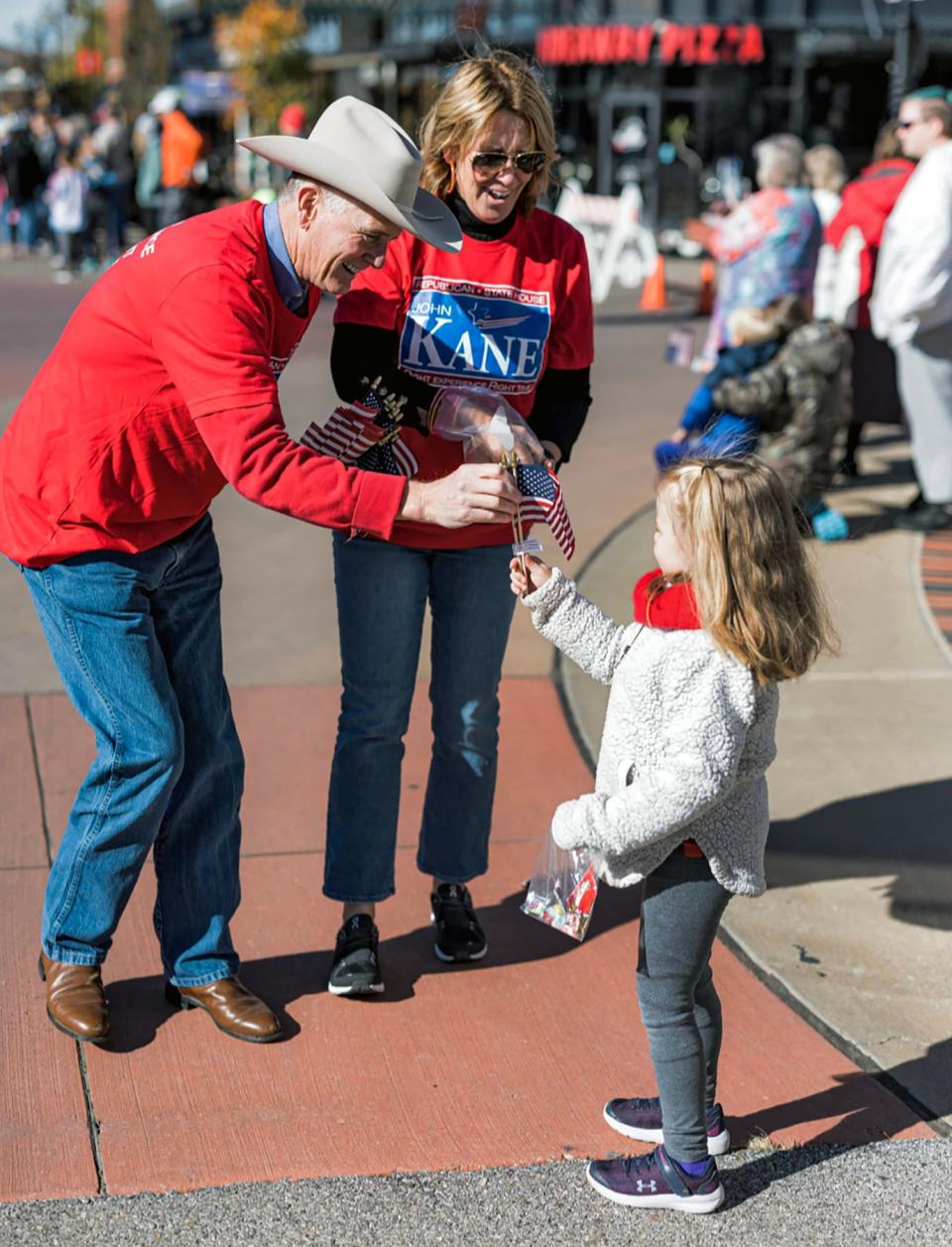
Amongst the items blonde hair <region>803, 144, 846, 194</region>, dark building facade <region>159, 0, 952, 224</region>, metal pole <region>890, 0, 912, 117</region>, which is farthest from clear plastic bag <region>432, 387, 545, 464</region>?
dark building facade <region>159, 0, 952, 224</region>

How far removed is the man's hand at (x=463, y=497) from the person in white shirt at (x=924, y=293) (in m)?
4.97

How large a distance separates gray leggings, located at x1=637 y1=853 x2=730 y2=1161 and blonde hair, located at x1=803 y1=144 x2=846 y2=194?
332 inches

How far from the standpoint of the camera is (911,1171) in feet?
10.0

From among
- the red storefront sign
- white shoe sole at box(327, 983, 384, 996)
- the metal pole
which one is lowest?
white shoe sole at box(327, 983, 384, 996)

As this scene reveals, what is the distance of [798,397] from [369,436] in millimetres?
4425

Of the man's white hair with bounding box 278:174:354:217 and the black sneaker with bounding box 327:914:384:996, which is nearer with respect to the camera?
the man's white hair with bounding box 278:174:354:217

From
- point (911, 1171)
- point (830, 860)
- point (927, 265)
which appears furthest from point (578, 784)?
point (927, 265)

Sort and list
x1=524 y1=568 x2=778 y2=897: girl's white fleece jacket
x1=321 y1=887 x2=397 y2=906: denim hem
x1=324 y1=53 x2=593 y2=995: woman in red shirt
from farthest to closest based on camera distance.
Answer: x1=321 y1=887 x2=397 y2=906: denim hem, x1=324 y1=53 x2=593 y2=995: woman in red shirt, x1=524 y1=568 x2=778 y2=897: girl's white fleece jacket

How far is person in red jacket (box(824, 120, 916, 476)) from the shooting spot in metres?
8.53

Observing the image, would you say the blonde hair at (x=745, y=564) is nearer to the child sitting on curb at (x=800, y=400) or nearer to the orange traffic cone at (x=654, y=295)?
the child sitting on curb at (x=800, y=400)

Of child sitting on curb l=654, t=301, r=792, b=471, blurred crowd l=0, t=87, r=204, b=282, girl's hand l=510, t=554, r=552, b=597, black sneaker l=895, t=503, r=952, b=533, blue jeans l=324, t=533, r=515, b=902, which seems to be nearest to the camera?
girl's hand l=510, t=554, r=552, b=597

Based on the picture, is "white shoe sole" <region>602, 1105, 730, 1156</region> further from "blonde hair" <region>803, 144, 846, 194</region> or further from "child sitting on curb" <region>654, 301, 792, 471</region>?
"blonde hair" <region>803, 144, 846, 194</region>

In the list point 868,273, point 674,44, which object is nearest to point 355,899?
point 868,273

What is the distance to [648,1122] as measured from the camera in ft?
10.3
